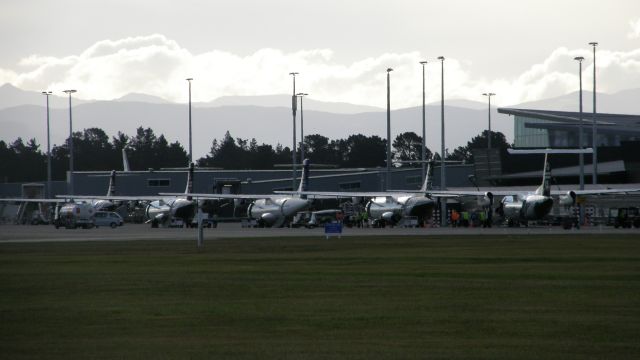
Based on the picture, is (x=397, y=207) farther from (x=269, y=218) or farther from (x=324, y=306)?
(x=324, y=306)

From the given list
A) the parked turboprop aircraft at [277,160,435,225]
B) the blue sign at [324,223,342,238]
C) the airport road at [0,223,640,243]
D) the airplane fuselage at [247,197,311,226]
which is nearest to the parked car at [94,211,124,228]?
the airplane fuselage at [247,197,311,226]

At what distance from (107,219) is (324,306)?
3527 inches

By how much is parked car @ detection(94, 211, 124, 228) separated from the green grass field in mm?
66689

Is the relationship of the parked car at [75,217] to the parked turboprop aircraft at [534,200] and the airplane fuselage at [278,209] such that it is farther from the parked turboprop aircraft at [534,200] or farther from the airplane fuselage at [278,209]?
the parked turboprop aircraft at [534,200]

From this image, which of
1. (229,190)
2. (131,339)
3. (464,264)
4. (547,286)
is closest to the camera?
(131,339)

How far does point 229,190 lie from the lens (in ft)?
432

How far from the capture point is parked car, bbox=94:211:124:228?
114 meters

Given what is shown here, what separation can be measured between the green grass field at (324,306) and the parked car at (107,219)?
66.7m

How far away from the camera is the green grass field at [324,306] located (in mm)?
20422

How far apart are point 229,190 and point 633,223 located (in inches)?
1995

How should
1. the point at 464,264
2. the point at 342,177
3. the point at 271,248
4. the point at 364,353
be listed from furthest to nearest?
the point at 342,177
the point at 271,248
the point at 464,264
the point at 364,353

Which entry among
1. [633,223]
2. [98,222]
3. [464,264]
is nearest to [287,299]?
[464,264]

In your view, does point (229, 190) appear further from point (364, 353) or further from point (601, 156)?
point (364, 353)

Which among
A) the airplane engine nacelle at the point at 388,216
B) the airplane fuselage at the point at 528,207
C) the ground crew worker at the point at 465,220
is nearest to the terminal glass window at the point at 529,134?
the ground crew worker at the point at 465,220
